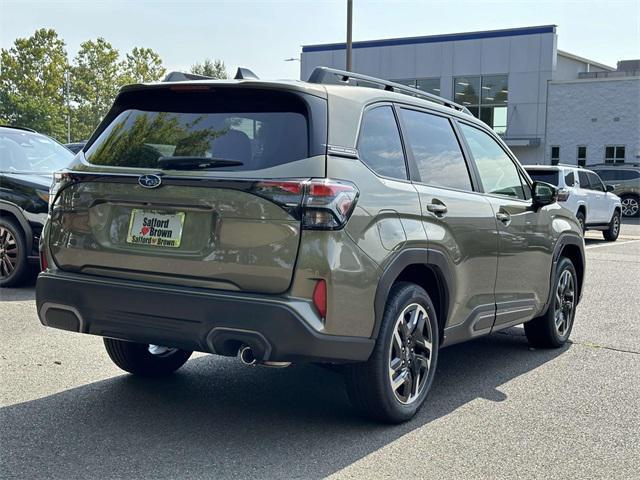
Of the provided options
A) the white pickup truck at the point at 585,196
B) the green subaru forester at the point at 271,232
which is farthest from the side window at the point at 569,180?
the green subaru forester at the point at 271,232

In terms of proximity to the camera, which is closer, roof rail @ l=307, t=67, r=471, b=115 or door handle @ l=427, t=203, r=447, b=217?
roof rail @ l=307, t=67, r=471, b=115

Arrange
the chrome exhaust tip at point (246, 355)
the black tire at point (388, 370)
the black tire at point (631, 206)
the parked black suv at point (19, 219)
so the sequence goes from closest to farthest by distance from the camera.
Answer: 1. the chrome exhaust tip at point (246, 355)
2. the black tire at point (388, 370)
3. the parked black suv at point (19, 219)
4. the black tire at point (631, 206)

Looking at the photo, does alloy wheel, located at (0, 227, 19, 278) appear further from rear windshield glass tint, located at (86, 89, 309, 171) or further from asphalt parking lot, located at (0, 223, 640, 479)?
rear windshield glass tint, located at (86, 89, 309, 171)

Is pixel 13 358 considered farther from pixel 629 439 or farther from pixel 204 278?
pixel 629 439

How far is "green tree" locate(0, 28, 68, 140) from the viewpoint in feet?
187

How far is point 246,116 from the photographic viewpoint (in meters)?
4.03

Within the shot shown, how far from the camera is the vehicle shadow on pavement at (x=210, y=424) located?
12.2 feet

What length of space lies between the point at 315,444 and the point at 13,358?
8.67 ft

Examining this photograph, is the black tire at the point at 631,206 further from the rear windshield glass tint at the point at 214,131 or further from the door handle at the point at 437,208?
the rear windshield glass tint at the point at 214,131

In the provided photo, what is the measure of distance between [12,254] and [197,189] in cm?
551

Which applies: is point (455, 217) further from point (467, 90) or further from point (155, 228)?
point (467, 90)

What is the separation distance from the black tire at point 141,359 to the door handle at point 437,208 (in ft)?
6.31

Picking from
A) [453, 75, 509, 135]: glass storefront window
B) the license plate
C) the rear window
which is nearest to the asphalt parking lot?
the license plate

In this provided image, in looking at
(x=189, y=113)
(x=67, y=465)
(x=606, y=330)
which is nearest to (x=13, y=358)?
(x=67, y=465)
